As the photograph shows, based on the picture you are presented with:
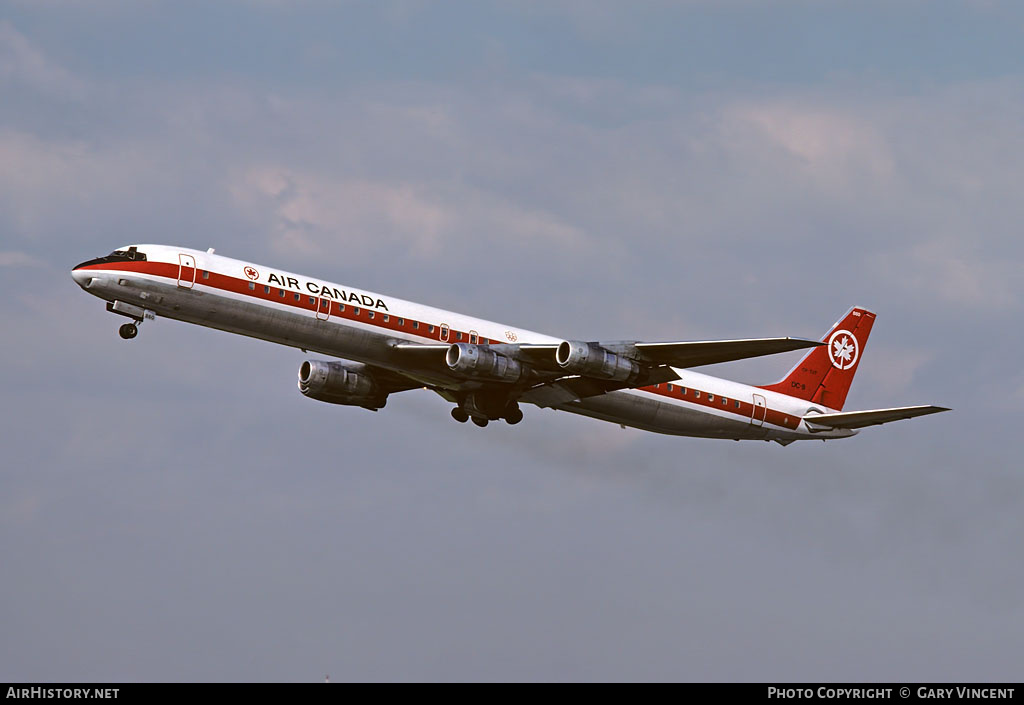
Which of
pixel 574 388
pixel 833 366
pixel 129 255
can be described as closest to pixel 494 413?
pixel 574 388

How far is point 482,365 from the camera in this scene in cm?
5919

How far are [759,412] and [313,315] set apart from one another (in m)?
23.8

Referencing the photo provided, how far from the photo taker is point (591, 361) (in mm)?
58812

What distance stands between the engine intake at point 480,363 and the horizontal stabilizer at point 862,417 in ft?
56.5

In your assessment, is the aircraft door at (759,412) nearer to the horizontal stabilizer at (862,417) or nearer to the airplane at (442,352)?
the airplane at (442,352)

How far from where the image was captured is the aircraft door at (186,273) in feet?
185

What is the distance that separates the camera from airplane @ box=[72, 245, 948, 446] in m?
56.9

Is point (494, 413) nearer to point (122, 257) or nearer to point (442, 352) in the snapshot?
point (442, 352)

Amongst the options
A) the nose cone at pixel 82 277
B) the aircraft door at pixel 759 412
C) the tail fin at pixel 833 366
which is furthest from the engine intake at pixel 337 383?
the tail fin at pixel 833 366

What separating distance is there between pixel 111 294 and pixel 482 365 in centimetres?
1505
